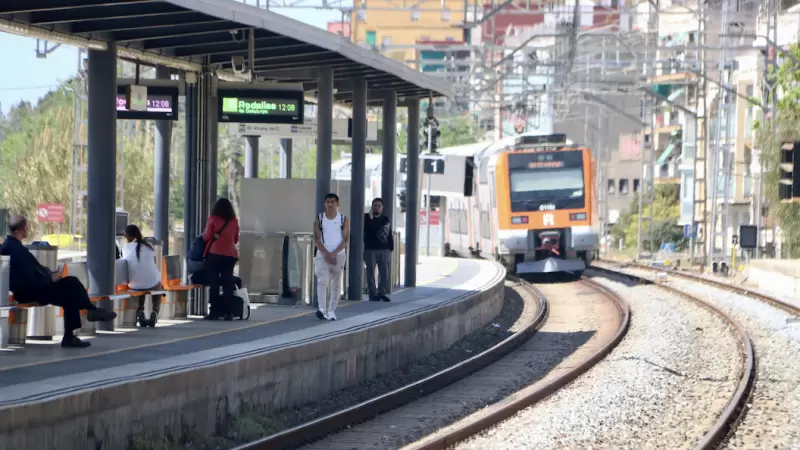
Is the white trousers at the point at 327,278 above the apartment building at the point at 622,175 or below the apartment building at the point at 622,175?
below

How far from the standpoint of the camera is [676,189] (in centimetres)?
8106

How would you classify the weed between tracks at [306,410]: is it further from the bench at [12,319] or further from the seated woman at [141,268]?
the seated woman at [141,268]

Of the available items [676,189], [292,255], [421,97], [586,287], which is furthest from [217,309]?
[676,189]

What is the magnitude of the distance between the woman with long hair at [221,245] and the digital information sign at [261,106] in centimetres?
146

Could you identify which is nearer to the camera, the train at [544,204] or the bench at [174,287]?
the bench at [174,287]

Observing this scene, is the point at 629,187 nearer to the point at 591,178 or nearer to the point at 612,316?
the point at 591,178

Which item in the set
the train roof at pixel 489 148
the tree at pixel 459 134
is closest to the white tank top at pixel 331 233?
the train roof at pixel 489 148

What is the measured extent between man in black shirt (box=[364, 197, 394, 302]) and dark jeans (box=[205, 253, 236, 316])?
3.87 m

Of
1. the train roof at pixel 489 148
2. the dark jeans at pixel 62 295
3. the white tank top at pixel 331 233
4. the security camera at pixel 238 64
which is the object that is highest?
the security camera at pixel 238 64

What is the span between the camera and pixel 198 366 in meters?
11.1

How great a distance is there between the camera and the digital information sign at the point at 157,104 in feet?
54.3

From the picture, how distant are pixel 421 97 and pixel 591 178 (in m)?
12.1

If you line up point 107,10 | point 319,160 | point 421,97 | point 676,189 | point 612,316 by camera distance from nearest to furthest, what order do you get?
point 107,10
point 319,160
point 421,97
point 612,316
point 676,189

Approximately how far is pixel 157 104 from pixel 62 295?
478 cm
